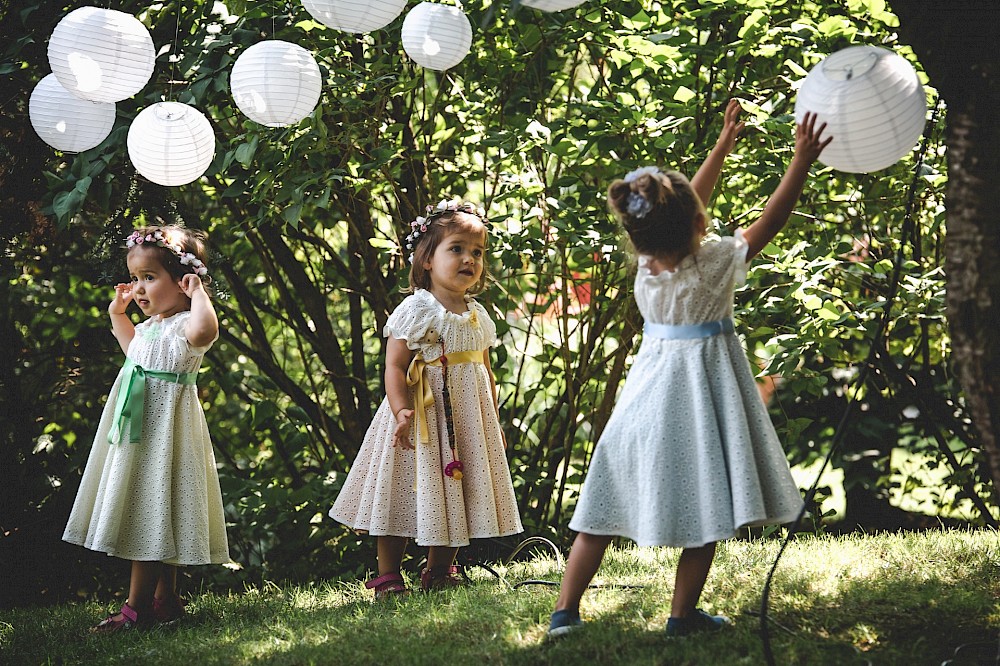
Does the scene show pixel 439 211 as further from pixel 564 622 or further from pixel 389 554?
pixel 564 622

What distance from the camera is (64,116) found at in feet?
11.0

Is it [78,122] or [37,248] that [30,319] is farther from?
[78,122]

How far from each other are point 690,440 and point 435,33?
4.85 feet

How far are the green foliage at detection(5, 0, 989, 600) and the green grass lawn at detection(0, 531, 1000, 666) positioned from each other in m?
0.57

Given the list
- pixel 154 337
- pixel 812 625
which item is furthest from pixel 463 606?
pixel 154 337

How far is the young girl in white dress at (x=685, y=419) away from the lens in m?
2.48

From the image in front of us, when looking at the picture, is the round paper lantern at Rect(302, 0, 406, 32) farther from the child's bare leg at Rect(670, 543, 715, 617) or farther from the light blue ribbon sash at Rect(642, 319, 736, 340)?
the child's bare leg at Rect(670, 543, 715, 617)

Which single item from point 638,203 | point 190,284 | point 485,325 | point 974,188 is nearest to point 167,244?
point 190,284

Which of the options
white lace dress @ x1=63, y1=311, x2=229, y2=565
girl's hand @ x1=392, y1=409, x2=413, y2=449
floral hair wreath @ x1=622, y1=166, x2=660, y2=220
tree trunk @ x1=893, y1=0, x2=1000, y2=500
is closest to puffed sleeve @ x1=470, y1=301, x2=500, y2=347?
girl's hand @ x1=392, y1=409, x2=413, y2=449

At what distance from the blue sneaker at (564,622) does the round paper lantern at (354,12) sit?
5.77 ft

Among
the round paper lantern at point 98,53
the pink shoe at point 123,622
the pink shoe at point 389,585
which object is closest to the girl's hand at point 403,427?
the pink shoe at point 389,585

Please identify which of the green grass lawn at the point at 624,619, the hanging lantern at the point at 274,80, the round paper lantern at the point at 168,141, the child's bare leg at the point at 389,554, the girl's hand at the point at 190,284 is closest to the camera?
the green grass lawn at the point at 624,619

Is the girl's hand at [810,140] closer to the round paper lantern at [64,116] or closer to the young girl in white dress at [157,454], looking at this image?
the young girl in white dress at [157,454]

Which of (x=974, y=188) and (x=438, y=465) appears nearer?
(x=974, y=188)
